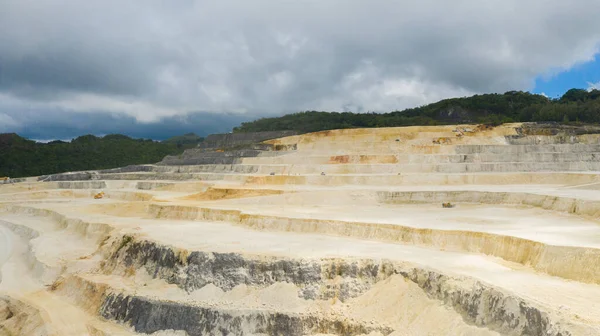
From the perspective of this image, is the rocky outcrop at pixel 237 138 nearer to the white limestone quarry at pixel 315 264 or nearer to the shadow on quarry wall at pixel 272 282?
the white limestone quarry at pixel 315 264

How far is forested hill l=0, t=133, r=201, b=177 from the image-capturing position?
Answer: 69.2 meters

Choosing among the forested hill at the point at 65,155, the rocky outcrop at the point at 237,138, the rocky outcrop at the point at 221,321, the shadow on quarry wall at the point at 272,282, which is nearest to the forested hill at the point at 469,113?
the rocky outcrop at the point at 237,138

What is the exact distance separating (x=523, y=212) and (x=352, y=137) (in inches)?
1265

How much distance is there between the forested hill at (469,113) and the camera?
60719mm

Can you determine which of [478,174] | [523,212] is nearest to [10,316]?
[523,212]

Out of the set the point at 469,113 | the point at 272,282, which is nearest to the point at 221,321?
the point at 272,282

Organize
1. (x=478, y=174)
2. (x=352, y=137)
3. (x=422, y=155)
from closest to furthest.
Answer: (x=478, y=174) → (x=422, y=155) → (x=352, y=137)

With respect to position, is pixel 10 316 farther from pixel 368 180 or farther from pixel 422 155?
pixel 422 155

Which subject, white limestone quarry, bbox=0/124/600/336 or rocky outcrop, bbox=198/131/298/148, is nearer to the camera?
white limestone quarry, bbox=0/124/600/336

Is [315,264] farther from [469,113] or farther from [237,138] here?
[469,113]

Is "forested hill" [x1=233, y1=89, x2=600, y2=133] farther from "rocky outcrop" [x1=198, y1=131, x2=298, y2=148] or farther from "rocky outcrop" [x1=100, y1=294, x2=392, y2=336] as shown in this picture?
"rocky outcrop" [x1=100, y1=294, x2=392, y2=336]

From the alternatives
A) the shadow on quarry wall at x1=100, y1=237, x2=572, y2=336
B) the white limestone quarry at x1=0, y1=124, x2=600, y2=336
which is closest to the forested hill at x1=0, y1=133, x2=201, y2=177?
the white limestone quarry at x1=0, y1=124, x2=600, y2=336

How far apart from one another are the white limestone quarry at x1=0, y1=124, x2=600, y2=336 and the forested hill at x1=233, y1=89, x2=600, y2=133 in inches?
1215

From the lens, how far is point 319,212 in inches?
960
